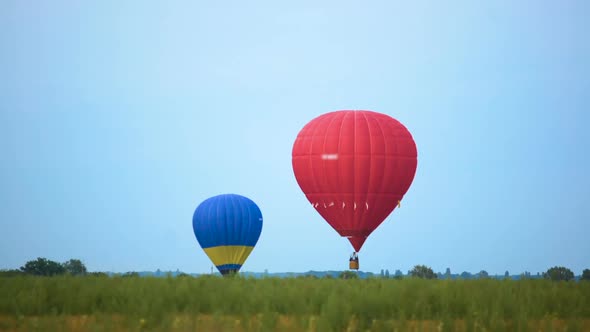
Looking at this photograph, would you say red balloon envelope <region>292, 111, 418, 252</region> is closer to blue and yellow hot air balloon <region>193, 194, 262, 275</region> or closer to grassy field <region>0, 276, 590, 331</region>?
blue and yellow hot air balloon <region>193, 194, 262, 275</region>

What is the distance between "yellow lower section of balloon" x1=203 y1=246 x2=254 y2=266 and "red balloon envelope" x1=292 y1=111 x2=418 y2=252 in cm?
1339

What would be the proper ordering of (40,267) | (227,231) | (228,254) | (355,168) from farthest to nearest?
1. (40,267)
2. (228,254)
3. (227,231)
4. (355,168)

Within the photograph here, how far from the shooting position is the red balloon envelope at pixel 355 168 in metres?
48.0

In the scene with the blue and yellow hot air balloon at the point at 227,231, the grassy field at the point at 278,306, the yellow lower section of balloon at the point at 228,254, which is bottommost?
the grassy field at the point at 278,306

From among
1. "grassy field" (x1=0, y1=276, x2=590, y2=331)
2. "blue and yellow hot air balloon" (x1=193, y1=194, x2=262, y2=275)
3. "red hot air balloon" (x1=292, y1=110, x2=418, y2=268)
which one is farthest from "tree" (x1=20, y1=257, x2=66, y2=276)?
"grassy field" (x1=0, y1=276, x2=590, y2=331)

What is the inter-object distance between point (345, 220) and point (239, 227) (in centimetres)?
1427

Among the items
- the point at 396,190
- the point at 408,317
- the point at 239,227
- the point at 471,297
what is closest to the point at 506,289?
the point at 471,297

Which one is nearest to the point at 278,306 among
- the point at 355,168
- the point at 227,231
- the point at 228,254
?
the point at 355,168

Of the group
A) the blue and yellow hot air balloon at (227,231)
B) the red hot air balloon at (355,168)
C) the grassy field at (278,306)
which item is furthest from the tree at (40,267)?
the grassy field at (278,306)

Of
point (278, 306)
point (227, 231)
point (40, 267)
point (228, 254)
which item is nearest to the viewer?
point (278, 306)

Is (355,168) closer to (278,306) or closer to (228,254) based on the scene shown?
(228,254)

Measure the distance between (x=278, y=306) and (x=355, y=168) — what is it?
29738 mm

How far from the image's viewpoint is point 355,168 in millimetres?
47906

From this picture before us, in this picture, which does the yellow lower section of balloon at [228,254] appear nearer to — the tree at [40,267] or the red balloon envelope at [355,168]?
the red balloon envelope at [355,168]
